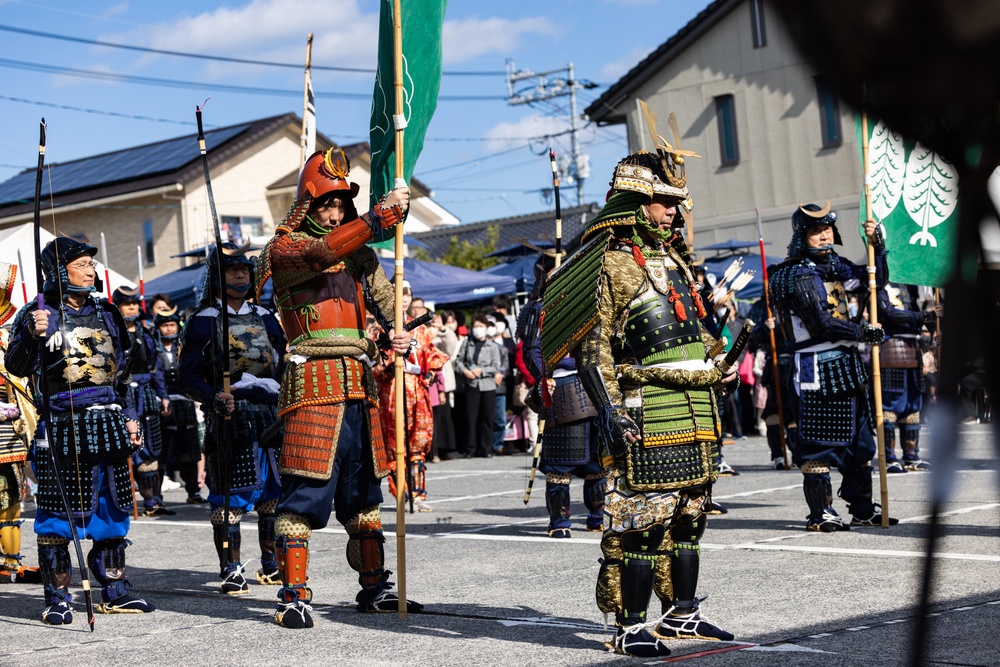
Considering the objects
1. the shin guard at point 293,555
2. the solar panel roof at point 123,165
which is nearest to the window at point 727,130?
the solar panel roof at point 123,165

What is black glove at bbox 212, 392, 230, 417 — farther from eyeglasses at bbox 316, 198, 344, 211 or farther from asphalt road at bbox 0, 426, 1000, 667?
eyeglasses at bbox 316, 198, 344, 211

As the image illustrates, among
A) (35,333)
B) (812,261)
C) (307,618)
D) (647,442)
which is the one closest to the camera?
(647,442)

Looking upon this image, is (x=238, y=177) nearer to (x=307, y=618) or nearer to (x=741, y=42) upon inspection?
(x=741, y=42)

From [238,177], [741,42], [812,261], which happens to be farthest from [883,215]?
[238,177]

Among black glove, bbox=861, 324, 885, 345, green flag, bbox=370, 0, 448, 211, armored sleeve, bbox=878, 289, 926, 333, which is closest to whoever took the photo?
green flag, bbox=370, 0, 448, 211

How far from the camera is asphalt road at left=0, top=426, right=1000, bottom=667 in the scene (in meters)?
5.14

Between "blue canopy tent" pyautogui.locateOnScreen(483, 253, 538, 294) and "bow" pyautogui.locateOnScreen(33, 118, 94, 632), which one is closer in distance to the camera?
"bow" pyautogui.locateOnScreen(33, 118, 94, 632)

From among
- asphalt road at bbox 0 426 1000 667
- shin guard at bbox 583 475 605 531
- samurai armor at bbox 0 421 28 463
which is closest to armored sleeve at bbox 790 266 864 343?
asphalt road at bbox 0 426 1000 667

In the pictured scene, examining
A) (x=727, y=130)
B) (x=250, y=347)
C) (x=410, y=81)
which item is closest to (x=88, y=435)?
(x=250, y=347)

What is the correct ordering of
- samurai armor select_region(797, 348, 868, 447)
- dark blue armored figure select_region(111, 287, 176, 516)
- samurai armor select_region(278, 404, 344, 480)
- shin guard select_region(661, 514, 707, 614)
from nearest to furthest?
shin guard select_region(661, 514, 707, 614), samurai armor select_region(278, 404, 344, 480), samurai armor select_region(797, 348, 868, 447), dark blue armored figure select_region(111, 287, 176, 516)

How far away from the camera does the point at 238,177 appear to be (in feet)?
123

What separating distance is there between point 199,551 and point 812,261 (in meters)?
4.87

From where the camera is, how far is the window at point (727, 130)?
96.7 feet

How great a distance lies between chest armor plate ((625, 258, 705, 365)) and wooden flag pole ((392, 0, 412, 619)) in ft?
4.15
